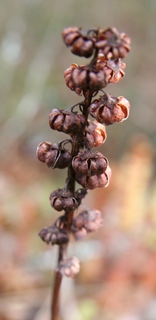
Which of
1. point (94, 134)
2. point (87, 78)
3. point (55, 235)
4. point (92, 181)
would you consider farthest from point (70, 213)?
point (87, 78)

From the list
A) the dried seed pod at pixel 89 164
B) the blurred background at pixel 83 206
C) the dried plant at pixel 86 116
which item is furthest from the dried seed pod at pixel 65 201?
the blurred background at pixel 83 206

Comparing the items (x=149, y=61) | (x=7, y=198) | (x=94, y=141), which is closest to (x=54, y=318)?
(x=94, y=141)

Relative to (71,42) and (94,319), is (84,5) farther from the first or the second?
(71,42)

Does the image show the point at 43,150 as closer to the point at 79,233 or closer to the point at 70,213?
the point at 70,213

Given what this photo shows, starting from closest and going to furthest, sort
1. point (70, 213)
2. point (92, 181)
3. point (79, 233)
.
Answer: point (92, 181) < point (70, 213) < point (79, 233)

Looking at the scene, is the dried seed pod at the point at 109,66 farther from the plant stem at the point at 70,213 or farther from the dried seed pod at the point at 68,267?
the dried seed pod at the point at 68,267

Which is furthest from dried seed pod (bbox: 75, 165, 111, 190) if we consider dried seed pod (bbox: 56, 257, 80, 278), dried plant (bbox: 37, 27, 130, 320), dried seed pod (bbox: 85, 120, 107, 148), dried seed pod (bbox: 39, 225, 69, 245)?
dried seed pod (bbox: 56, 257, 80, 278)

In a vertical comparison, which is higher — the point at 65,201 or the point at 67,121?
the point at 67,121
